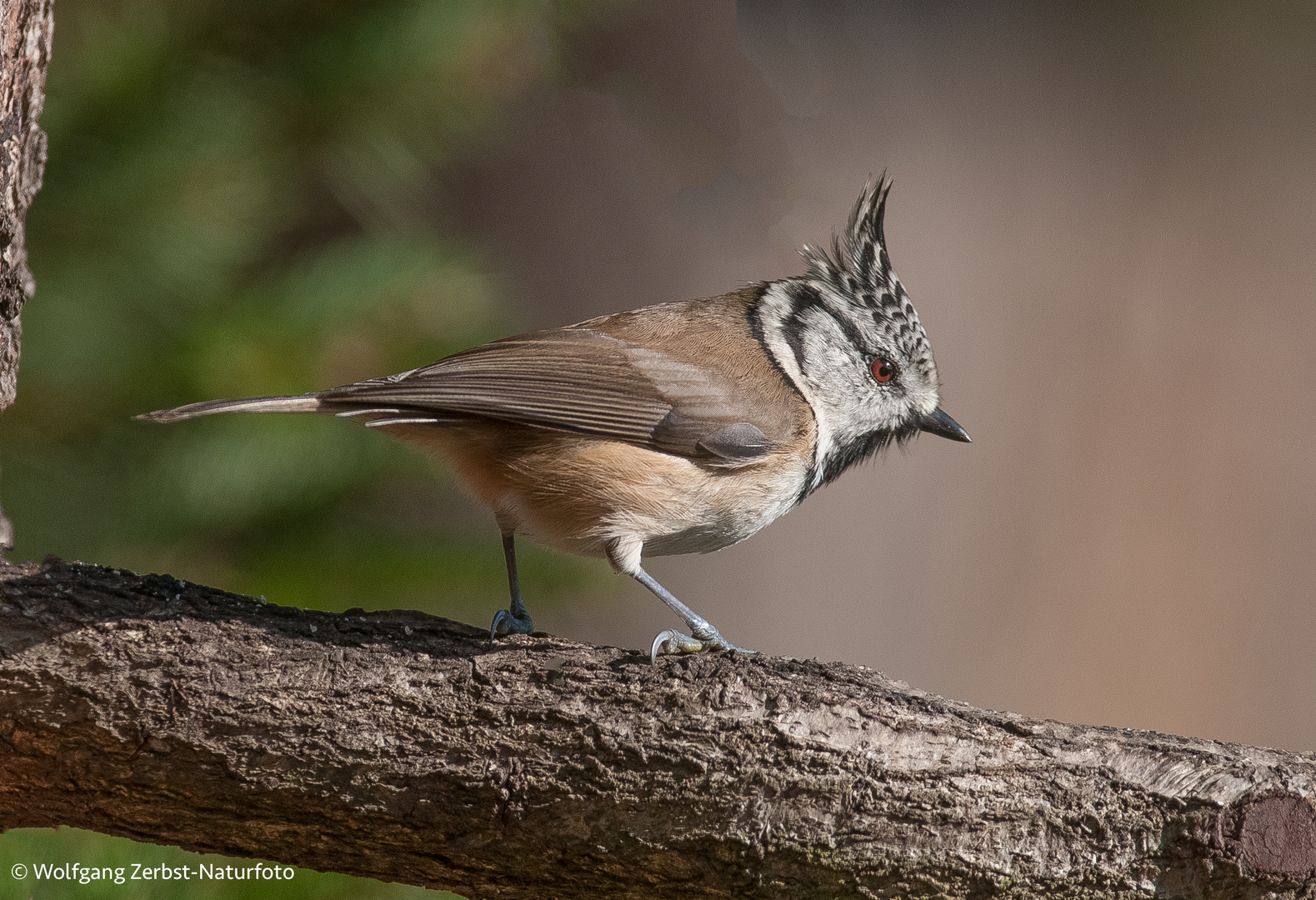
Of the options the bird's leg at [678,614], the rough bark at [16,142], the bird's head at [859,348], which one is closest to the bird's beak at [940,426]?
the bird's head at [859,348]

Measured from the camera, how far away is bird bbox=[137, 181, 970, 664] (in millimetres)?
2412

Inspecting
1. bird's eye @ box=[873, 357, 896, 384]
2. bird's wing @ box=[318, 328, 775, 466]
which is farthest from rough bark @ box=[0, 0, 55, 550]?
bird's eye @ box=[873, 357, 896, 384]

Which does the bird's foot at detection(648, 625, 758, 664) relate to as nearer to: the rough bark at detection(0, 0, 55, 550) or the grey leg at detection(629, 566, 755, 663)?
the grey leg at detection(629, 566, 755, 663)

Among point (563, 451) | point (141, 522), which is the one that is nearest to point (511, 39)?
point (563, 451)

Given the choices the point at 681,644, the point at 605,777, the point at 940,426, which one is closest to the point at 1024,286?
the point at 940,426

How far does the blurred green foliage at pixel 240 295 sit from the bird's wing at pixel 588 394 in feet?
1.83

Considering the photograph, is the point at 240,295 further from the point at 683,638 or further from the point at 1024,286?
the point at 1024,286

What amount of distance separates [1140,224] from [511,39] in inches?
125

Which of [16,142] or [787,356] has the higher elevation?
[787,356]

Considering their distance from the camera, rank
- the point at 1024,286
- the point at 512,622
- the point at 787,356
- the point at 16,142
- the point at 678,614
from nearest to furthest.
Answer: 1. the point at 16,142
2. the point at 678,614
3. the point at 512,622
4. the point at 787,356
5. the point at 1024,286

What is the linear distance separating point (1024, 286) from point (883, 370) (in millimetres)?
2194

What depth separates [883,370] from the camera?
2.85m

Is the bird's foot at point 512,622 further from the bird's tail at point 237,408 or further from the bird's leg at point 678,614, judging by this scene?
the bird's tail at point 237,408

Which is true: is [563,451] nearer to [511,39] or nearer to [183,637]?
[183,637]
